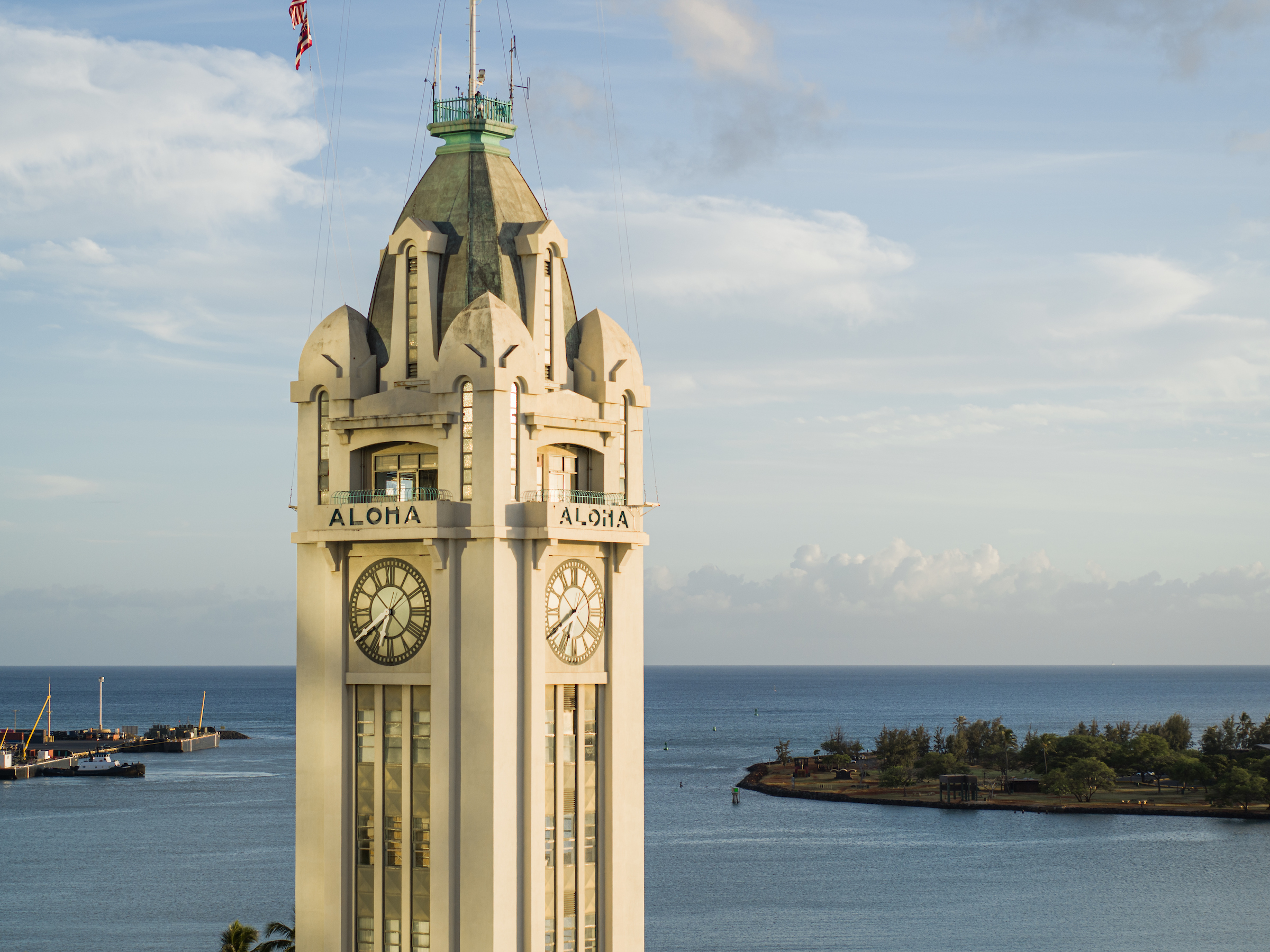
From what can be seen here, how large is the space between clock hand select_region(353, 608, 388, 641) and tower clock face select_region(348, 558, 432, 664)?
0.02m

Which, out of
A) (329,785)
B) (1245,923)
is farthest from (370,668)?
(1245,923)

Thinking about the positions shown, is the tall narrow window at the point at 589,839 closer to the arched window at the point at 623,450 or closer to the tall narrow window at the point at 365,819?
the tall narrow window at the point at 365,819

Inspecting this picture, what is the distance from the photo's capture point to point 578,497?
Answer: 52.1m

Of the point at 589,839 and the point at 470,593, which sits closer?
the point at 470,593

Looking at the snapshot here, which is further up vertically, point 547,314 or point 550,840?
point 547,314

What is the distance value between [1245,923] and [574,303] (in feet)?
468

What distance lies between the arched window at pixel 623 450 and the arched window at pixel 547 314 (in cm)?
297

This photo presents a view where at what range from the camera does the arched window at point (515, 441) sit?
49281 millimetres

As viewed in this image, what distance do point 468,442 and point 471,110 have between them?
12.2m

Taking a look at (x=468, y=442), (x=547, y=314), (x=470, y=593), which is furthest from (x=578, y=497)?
(x=547, y=314)

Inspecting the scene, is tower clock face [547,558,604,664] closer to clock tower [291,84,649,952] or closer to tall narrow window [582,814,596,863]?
clock tower [291,84,649,952]

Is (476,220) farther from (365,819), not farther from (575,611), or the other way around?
(365,819)

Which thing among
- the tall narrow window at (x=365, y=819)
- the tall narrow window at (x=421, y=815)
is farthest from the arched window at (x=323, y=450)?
the tall narrow window at (x=421, y=815)

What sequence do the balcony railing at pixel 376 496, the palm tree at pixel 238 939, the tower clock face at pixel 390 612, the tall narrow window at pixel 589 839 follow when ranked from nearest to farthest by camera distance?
the tower clock face at pixel 390 612 → the balcony railing at pixel 376 496 → the tall narrow window at pixel 589 839 → the palm tree at pixel 238 939
